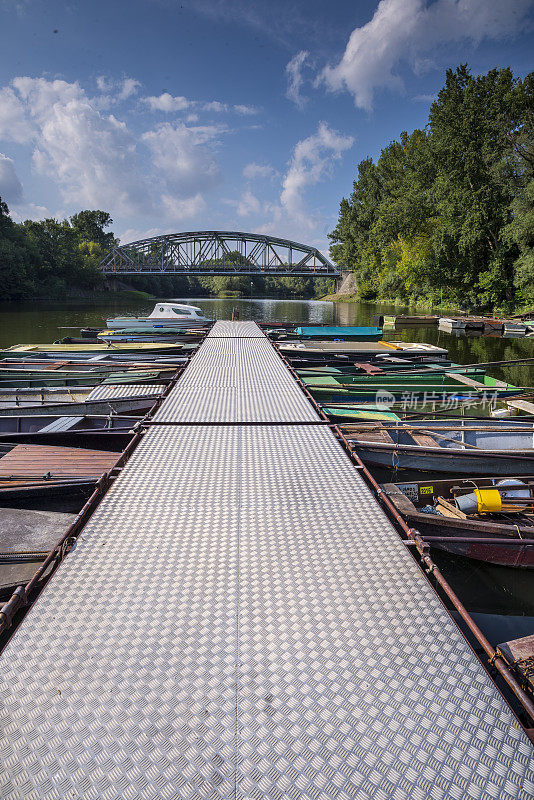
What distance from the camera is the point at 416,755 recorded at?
1948mm

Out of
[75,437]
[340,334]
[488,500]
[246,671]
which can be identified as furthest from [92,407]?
[340,334]

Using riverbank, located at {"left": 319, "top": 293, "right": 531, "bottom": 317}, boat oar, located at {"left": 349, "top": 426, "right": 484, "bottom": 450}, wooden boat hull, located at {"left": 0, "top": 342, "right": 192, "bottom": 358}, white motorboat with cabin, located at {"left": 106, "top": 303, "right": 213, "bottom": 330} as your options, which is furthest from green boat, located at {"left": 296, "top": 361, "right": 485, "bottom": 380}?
riverbank, located at {"left": 319, "top": 293, "right": 531, "bottom": 317}

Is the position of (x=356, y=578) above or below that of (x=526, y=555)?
above

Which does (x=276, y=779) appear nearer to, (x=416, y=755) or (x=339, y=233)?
(x=416, y=755)

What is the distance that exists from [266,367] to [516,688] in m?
8.02

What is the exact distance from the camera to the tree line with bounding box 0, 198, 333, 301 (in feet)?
173

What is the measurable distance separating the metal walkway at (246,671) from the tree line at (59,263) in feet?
195

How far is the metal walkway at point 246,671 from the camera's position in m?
1.88

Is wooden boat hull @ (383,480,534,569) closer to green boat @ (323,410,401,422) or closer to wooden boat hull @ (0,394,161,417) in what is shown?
green boat @ (323,410,401,422)

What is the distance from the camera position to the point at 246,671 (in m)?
2.35

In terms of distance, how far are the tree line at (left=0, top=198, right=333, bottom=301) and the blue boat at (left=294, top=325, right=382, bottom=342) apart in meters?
48.3

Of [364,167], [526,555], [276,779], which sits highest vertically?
[364,167]

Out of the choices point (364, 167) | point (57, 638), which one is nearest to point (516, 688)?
point (57, 638)

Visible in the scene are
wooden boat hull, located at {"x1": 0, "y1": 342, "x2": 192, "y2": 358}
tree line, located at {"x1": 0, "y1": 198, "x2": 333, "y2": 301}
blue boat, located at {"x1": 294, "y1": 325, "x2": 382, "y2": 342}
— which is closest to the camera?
wooden boat hull, located at {"x1": 0, "y1": 342, "x2": 192, "y2": 358}
